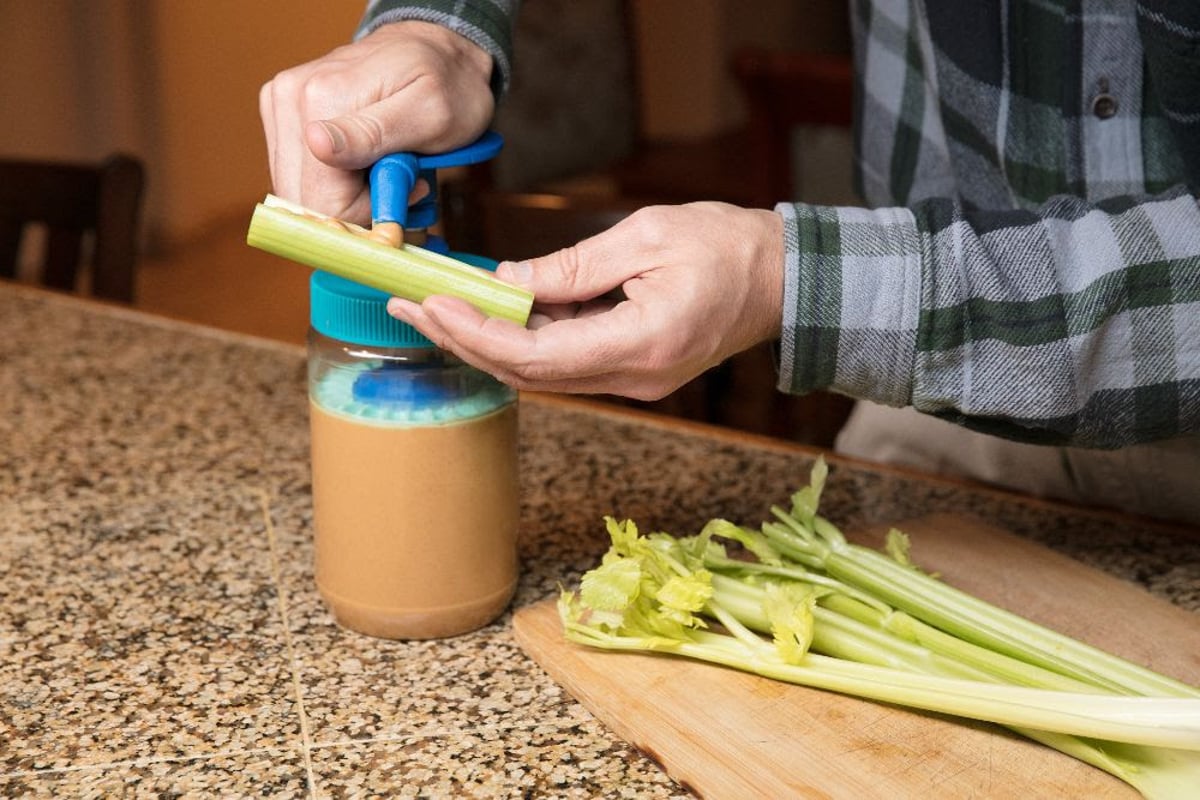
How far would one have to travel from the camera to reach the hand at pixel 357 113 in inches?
38.6

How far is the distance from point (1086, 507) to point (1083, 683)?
44cm

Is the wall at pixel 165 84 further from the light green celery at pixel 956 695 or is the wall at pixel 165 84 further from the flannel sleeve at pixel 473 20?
the light green celery at pixel 956 695

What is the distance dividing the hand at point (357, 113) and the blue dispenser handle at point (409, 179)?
2 centimetres

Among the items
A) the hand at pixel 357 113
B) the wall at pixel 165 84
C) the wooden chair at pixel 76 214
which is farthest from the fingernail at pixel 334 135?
the wall at pixel 165 84

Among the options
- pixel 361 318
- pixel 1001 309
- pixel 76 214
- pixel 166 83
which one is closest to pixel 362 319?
pixel 361 318

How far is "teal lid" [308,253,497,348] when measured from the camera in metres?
0.90

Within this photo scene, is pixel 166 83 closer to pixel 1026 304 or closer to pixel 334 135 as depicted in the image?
pixel 334 135

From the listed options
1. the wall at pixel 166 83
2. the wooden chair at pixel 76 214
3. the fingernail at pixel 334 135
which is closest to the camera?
the fingernail at pixel 334 135

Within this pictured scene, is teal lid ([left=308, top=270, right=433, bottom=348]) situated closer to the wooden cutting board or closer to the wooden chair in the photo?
the wooden cutting board

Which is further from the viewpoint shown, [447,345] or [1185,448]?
[1185,448]

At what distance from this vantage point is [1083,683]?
35.1 inches

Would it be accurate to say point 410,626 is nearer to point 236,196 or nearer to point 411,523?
point 411,523

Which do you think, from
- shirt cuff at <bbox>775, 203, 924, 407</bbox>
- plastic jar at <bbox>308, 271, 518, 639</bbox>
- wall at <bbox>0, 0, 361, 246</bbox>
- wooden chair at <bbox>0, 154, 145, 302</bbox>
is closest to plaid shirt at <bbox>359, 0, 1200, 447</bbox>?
shirt cuff at <bbox>775, 203, 924, 407</bbox>

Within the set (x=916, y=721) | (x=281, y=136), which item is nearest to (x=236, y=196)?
(x=281, y=136)
